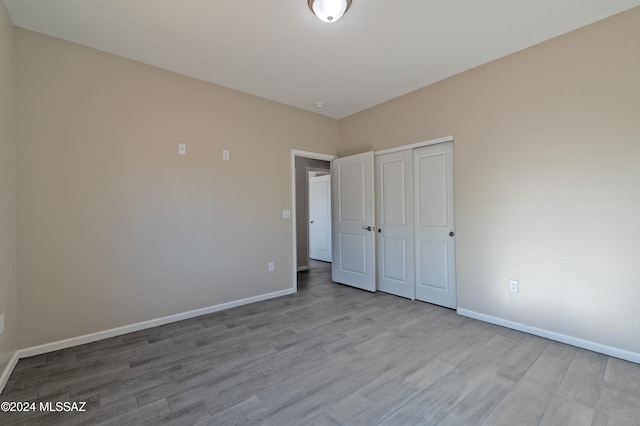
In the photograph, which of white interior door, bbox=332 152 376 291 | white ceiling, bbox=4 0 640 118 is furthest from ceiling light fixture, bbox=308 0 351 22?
white interior door, bbox=332 152 376 291

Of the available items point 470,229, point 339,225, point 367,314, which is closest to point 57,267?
point 367,314

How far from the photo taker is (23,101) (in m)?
2.43

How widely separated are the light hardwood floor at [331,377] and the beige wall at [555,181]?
0.40m

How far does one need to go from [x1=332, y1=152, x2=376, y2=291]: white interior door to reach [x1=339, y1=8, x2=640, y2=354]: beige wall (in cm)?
125

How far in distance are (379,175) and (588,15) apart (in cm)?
257

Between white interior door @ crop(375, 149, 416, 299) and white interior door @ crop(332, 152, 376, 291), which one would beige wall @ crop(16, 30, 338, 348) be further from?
white interior door @ crop(375, 149, 416, 299)

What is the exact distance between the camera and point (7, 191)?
222 cm

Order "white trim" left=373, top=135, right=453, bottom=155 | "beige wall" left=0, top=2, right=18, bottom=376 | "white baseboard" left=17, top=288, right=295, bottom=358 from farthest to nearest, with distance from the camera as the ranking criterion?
"white trim" left=373, top=135, right=453, bottom=155 < "white baseboard" left=17, top=288, right=295, bottom=358 < "beige wall" left=0, top=2, right=18, bottom=376

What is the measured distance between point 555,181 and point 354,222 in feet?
8.35

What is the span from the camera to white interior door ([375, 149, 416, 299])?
12.8 feet

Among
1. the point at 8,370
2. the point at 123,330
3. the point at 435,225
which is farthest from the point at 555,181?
the point at 8,370

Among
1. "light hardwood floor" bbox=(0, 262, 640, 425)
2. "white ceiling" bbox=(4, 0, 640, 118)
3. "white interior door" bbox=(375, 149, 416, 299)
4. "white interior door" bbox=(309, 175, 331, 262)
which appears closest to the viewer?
"light hardwood floor" bbox=(0, 262, 640, 425)

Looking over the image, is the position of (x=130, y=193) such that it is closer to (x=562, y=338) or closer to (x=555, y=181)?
(x=555, y=181)

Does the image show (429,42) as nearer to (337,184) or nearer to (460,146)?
(460,146)
